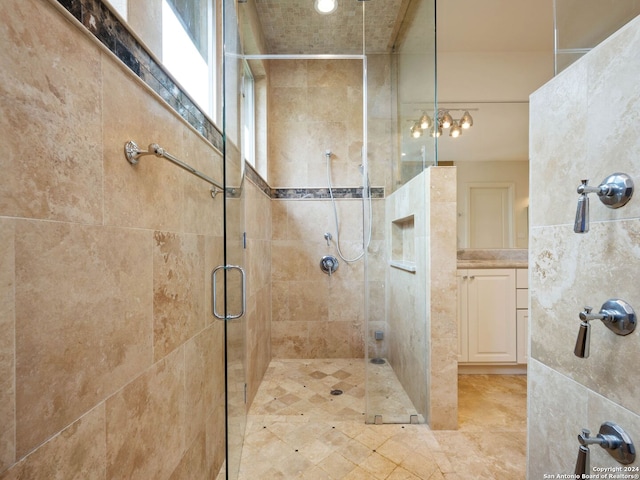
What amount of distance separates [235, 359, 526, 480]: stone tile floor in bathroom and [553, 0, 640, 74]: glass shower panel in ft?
5.97

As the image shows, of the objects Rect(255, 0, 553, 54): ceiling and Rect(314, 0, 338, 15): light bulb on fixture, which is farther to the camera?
Rect(314, 0, 338, 15): light bulb on fixture

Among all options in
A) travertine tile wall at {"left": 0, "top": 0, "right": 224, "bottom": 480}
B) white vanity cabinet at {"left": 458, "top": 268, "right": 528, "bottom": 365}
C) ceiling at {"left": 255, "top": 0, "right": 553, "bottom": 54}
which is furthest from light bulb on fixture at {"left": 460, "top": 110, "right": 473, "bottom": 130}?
travertine tile wall at {"left": 0, "top": 0, "right": 224, "bottom": 480}

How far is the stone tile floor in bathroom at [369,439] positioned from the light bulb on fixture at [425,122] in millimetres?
1923

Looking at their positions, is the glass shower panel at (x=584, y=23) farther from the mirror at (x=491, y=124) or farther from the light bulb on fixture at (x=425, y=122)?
the mirror at (x=491, y=124)

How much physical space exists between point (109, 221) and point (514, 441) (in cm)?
225

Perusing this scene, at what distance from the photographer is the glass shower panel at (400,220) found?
1.82 meters

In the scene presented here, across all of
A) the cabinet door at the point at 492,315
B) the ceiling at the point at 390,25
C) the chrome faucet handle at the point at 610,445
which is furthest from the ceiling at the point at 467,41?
the chrome faucet handle at the point at 610,445

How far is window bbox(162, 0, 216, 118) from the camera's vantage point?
1.14 meters

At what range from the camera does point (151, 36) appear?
3.09 ft

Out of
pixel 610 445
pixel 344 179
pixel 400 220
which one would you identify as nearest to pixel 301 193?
pixel 344 179

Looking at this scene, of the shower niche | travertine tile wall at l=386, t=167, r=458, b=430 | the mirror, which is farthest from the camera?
the mirror

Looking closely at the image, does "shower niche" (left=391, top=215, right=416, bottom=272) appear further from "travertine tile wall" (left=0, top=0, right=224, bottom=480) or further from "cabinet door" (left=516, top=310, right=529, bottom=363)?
"travertine tile wall" (left=0, top=0, right=224, bottom=480)

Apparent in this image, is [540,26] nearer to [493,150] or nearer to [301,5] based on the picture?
[493,150]

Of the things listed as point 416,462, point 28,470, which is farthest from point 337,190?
point 28,470
